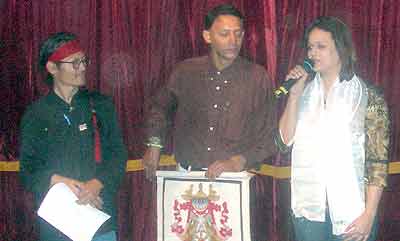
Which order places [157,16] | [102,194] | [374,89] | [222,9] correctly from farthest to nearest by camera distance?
[157,16] → [222,9] → [102,194] → [374,89]

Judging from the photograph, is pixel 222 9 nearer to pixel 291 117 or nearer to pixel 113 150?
pixel 291 117

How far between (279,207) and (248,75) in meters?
1.09

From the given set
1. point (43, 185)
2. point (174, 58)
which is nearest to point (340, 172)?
point (43, 185)

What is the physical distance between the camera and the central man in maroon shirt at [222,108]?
9.09ft

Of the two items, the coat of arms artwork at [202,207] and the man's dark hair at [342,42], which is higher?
the man's dark hair at [342,42]

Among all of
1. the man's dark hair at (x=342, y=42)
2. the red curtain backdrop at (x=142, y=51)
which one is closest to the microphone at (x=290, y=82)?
the man's dark hair at (x=342, y=42)

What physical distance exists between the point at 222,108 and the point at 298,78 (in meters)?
0.53

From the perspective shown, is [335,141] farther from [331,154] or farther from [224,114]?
[224,114]

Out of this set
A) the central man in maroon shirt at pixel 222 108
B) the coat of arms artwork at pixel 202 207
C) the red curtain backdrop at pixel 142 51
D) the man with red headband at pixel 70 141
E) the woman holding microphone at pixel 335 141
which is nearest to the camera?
the woman holding microphone at pixel 335 141

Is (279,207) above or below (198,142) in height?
below

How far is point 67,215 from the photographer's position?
2.38 meters

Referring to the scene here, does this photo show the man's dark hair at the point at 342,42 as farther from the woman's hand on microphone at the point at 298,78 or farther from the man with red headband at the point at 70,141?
the man with red headband at the point at 70,141

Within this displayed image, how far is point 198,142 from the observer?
9.48ft

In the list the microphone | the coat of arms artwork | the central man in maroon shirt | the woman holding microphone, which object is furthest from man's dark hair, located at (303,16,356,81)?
the coat of arms artwork
